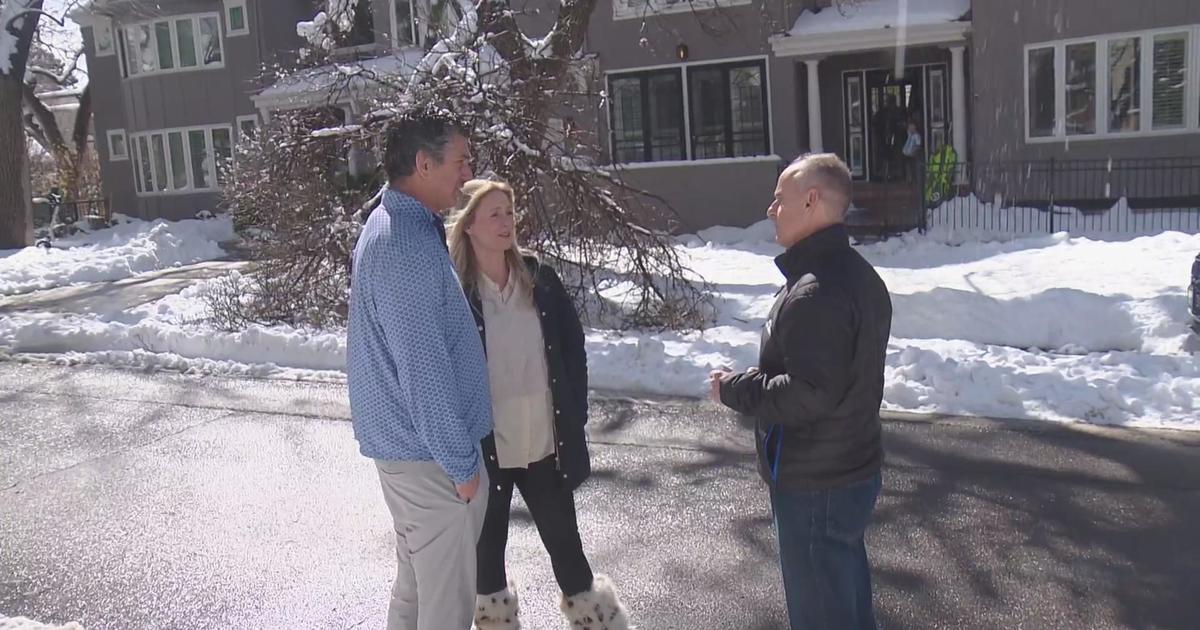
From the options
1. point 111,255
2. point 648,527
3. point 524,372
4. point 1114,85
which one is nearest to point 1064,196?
point 1114,85

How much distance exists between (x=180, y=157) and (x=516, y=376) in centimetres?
2894

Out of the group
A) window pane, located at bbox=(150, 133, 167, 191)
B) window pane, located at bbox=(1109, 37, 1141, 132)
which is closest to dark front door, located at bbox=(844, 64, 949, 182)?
window pane, located at bbox=(1109, 37, 1141, 132)

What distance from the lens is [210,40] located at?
95.0 feet

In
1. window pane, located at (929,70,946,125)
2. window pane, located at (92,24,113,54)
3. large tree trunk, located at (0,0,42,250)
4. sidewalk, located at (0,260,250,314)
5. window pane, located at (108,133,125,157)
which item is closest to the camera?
sidewalk, located at (0,260,250,314)

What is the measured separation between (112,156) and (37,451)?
27934mm

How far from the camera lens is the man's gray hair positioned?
301cm

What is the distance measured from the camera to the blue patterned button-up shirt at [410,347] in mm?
2986

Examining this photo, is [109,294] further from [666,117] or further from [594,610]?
[594,610]

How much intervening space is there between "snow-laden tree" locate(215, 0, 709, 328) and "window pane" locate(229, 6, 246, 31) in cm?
1777

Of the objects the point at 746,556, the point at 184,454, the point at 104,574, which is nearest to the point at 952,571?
the point at 746,556

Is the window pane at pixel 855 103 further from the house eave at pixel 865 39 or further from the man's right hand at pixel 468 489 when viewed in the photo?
the man's right hand at pixel 468 489

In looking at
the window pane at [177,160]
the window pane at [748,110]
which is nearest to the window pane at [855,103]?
the window pane at [748,110]

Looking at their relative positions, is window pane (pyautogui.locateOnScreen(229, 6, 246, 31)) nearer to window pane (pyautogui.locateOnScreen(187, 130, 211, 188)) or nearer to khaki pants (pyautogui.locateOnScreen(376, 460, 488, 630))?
window pane (pyautogui.locateOnScreen(187, 130, 211, 188))

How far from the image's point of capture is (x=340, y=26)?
16.6 metres
